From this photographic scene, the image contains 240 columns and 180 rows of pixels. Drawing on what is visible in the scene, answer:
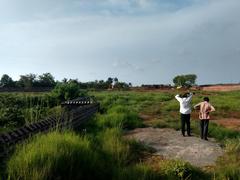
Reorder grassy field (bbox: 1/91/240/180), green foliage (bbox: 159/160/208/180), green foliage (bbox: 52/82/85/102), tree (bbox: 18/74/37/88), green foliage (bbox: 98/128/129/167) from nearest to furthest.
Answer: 1. grassy field (bbox: 1/91/240/180)
2. green foliage (bbox: 159/160/208/180)
3. green foliage (bbox: 98/128/129/167)
4. green foliage (bbox: 52/82/85/102)
5. tree (bbox: 18/74/37/88)

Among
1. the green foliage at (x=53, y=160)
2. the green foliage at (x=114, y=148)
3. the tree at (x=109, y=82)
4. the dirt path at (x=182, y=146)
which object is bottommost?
the dirt path at (x=182, y=146)

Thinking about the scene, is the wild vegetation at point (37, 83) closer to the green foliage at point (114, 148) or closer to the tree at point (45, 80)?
the tree at point (45, 80)

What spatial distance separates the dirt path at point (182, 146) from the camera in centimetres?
1123

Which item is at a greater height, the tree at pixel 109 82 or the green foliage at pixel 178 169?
the tree at pixel 109 82

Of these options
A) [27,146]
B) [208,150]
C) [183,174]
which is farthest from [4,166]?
[208,150]

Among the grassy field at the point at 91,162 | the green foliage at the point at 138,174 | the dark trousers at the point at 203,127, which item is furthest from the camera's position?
the dark trousers at the point at 203,127

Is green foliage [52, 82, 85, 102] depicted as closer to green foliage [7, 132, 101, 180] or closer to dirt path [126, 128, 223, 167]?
dirt path [126, 128, 223, 167]

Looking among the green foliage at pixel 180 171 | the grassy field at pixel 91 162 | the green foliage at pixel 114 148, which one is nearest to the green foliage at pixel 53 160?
the grassy field at pixel 91 162

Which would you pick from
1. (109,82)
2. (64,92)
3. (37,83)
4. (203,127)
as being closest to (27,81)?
(37,83)

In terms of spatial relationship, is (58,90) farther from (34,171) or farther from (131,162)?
(34,171)

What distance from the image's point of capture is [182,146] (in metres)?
12.8

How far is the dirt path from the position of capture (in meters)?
11.2

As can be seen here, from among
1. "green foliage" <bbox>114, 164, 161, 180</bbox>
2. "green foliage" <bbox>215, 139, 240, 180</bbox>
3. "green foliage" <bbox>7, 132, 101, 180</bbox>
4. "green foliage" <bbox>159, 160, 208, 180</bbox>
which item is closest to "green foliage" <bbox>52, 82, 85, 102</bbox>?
"green foliage" <bbox>215, 139, 240, 180</bbox>

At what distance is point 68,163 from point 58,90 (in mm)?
23209
